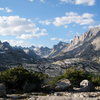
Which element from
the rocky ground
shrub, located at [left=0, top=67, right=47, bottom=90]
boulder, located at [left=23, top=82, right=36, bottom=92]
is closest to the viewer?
the rocky ground

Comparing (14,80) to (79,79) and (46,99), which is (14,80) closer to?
(79,79)

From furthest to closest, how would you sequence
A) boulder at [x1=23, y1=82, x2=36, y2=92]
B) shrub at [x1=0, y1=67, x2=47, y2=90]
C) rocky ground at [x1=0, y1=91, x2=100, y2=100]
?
shrub at [x1=0, y1=67, x2=47, y2=90] → boulder at [x1=23, y1=82, x2=36, y2=92] → rocky ground at [x1=0, y1=91, x2=100, y2=100]

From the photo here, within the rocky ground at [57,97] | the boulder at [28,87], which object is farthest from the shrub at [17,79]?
the rocky ground at [57,97]

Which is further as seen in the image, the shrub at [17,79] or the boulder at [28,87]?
the shrub at [17,79]

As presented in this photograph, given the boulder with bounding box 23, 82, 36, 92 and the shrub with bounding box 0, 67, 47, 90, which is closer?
the boulder with bounding box 23, 82, 36, 92

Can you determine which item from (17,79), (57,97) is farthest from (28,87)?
(57,97)

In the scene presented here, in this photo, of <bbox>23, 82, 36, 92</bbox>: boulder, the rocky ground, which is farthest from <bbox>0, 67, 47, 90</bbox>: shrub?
the rocky ground

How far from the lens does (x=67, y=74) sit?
76312 millimetres

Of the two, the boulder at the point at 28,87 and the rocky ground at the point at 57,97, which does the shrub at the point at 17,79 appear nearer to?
the boulder at the point at 28,87

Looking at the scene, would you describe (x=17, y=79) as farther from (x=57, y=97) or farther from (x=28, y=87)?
(x=57, y=97)

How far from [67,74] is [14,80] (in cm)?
2329

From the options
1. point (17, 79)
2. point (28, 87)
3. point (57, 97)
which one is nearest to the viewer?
point (57, 97)

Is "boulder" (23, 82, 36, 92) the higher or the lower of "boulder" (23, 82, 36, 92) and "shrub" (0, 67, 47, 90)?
the lower

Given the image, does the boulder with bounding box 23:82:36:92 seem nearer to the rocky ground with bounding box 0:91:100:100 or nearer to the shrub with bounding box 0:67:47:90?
the shrub with bounding box 0:67:47:90
